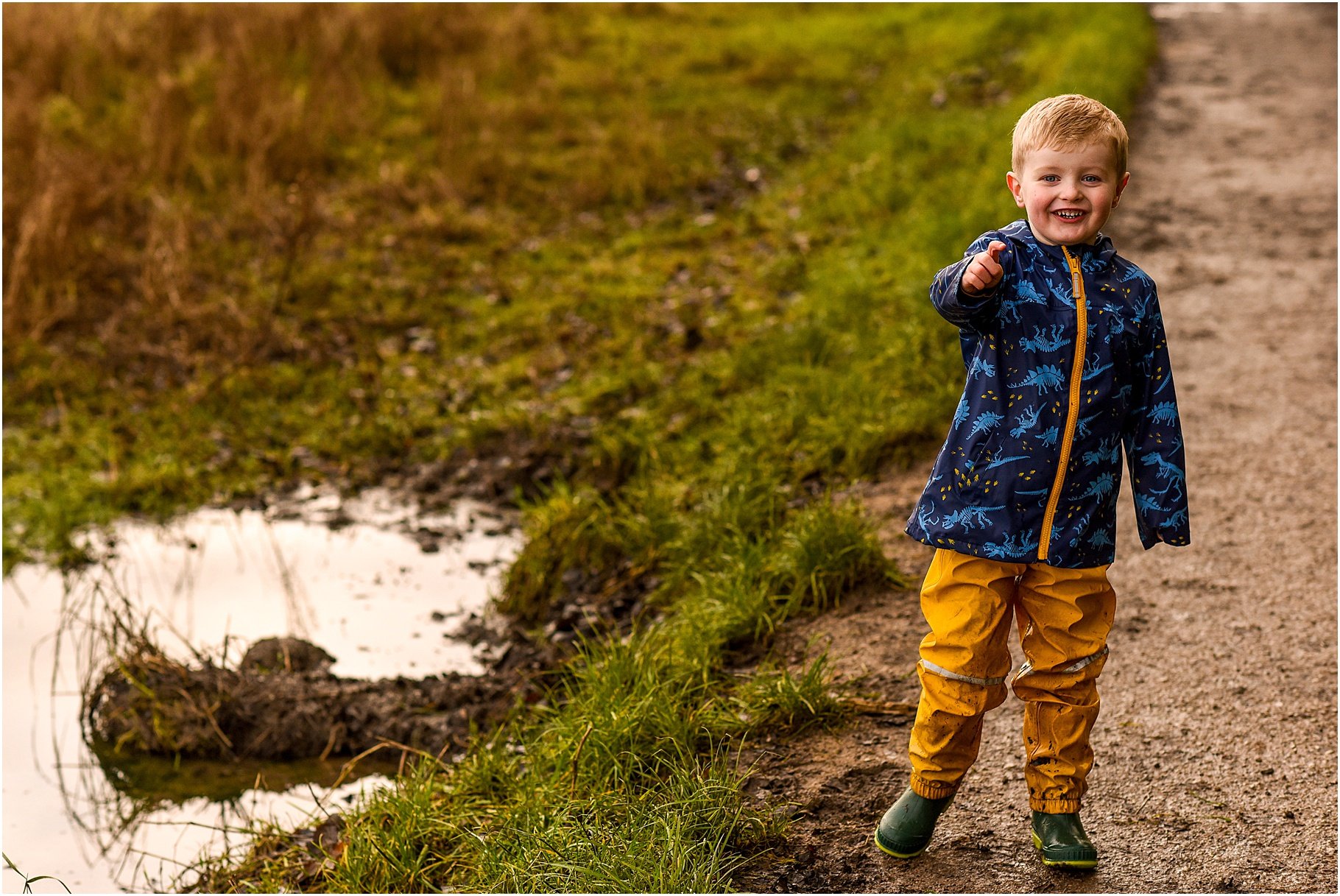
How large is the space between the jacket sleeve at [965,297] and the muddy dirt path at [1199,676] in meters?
1.41

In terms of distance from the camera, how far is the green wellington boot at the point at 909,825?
9.92 feet

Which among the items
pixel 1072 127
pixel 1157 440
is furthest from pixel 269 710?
pixel 1072 127

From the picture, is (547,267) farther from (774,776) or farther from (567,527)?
(774,776)

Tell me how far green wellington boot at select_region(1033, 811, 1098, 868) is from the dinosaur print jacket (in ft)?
2.27

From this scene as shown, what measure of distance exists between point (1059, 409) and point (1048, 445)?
3.4 inches

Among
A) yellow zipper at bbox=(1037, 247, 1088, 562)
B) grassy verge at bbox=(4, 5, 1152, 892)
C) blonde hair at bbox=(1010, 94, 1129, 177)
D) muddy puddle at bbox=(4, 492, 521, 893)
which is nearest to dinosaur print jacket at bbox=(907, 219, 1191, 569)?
yellow zipper at bbox=(1037, 247, 1088, 562)

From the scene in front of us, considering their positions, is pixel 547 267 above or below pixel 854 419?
above

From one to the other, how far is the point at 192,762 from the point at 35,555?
1.91m

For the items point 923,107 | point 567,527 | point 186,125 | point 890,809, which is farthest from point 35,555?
point 923,107

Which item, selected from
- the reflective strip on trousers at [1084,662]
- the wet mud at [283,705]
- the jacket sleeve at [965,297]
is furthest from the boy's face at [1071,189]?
the wet mud at [283,705]

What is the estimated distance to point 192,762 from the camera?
14.1ft

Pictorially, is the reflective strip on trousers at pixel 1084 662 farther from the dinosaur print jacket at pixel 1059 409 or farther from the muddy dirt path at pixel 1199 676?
the muddy dirt path at pixel 1199 676

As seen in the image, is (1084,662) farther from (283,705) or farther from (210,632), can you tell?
(210,632)

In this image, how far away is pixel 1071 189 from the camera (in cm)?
269
